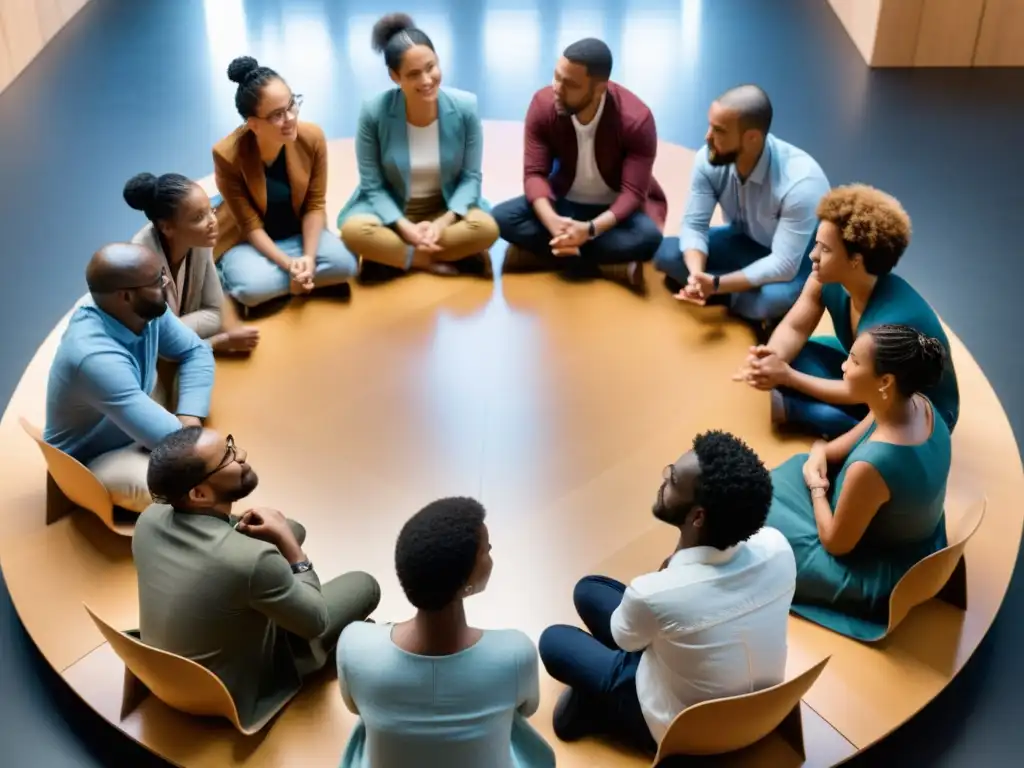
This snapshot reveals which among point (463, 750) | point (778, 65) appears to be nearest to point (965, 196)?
point (778, 65)

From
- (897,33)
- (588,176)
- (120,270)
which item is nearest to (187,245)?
(120,270)

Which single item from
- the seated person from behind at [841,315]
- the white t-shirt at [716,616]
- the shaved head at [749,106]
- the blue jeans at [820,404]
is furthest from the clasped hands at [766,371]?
the white t-shirt at [716,616]

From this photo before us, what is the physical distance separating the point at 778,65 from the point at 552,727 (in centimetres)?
484

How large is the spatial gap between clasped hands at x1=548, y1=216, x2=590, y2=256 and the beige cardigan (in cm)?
136

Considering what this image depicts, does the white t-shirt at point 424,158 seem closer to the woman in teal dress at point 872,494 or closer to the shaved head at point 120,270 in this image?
the shaved head at point 120,270

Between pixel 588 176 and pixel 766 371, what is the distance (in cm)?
138

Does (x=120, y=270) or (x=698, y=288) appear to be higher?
(x=120, y=270)

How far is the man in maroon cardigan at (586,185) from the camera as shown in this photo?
453cm

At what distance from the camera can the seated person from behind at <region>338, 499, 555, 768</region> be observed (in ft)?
7.54

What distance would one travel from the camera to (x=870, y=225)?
11.3 ft

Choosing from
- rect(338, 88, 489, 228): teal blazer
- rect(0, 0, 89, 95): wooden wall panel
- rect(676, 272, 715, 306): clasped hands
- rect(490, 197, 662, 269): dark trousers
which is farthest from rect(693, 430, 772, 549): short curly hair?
rect(0, 0, 89, 95): wooden wall panel

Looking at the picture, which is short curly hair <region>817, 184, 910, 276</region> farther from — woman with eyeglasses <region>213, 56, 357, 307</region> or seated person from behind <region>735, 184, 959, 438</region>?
woman with eyeglasses <region>213, 56, 357, 307</region>

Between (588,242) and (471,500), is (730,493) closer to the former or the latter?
(471,500)

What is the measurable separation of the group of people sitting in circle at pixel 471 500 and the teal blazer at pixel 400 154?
0.03 ft
